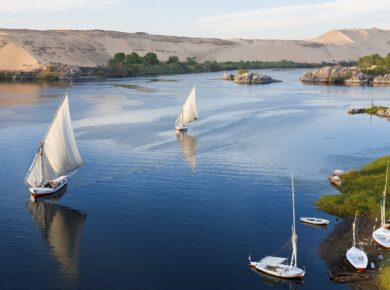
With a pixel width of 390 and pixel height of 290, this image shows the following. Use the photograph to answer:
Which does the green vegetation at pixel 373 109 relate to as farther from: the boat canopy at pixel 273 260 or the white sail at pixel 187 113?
the boat canopy at pixel 273 260

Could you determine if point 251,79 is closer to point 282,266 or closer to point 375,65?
point 375,65

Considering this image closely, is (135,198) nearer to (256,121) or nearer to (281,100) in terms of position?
(256,121)

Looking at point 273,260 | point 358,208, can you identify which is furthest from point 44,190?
point 358,208

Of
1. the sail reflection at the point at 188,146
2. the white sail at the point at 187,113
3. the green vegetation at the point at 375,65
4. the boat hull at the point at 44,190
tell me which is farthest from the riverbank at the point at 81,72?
the boat hull at the point at 44,190

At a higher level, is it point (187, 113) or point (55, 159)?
point (187, 113)

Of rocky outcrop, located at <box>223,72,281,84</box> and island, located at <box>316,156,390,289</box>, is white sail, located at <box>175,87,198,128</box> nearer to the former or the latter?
island, located at <box>316,156,390,289</box>

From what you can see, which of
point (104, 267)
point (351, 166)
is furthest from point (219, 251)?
point (351, 166)

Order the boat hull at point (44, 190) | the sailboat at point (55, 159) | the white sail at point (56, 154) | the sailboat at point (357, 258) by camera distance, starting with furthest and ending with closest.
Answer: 1. the white sail at point (56, 154)
2. the sailboat at point (55, 159)
3. the boat hull at point (44, 190)
4. the sailboat at point (357, 258)
